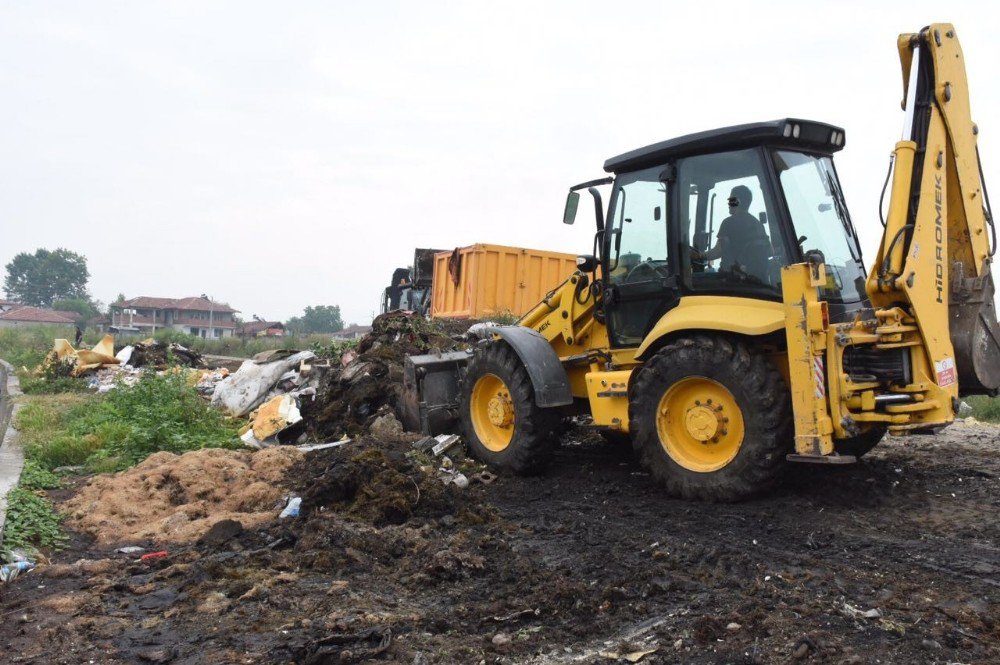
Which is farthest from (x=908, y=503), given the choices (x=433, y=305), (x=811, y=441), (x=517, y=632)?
(x=433, y=305)

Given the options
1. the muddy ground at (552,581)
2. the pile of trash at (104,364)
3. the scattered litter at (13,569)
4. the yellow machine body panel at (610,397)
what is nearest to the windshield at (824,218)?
the muddy ground at (552,581)

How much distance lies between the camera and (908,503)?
18.7ft

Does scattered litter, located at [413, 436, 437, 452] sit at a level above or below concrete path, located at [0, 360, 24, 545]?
above

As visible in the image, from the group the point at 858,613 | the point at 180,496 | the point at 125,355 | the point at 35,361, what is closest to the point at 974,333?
the point at 858,613

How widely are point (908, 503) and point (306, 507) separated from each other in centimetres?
412

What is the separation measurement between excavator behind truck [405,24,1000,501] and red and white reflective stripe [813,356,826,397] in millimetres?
14

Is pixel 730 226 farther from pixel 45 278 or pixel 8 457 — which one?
pixel 45 278

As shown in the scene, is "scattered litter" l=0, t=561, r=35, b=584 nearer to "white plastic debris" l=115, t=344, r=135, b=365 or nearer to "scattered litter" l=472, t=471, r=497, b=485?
"scattered litter" l=472, t=471, r=497, b=485

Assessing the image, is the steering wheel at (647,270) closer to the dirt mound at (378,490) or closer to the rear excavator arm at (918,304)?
the rear excavator arm at (918,304)

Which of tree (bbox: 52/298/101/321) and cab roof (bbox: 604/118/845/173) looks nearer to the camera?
cab roof (bbox: 604/118/845/173)

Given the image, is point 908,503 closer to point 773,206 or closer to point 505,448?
point 773,206

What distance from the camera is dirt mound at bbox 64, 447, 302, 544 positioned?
6.14 metres

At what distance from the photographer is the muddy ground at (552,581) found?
3.68m

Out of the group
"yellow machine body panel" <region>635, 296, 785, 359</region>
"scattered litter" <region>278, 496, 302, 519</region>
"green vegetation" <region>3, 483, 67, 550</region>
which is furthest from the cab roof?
"green vegetation" <region>3, 483, 67, 550</region>
